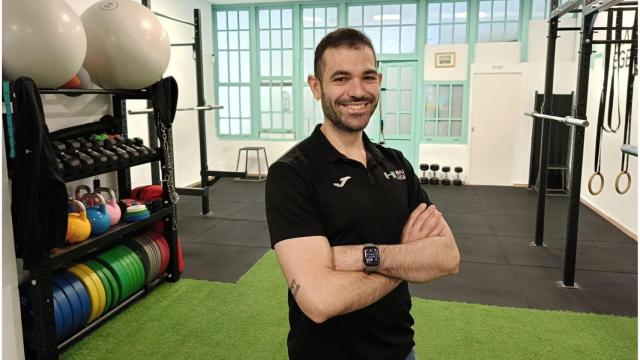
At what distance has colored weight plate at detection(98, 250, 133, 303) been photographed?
311cm

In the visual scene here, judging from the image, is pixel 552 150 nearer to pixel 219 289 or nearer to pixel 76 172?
pixel 219 289

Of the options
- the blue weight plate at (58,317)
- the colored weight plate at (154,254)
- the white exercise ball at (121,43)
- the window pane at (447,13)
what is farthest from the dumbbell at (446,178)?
the blue weight plate at (58,317)

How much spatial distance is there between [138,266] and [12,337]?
0.95 meters

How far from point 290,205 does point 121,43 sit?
2.21 meters

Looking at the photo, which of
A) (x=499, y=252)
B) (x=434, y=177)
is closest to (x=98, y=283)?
(x=499, y=252)

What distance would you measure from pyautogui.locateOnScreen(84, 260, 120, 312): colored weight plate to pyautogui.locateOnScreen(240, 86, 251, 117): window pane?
5.84 meters

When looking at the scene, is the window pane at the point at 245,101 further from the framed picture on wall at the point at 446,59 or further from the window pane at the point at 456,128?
the window pane at the point at 456,128

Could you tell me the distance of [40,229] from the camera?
7.88 feet

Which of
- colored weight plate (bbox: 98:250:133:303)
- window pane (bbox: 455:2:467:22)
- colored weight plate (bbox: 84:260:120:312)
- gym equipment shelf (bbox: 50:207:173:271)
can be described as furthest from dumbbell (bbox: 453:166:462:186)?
colored weight plate (bbox: 84:260:120:312)

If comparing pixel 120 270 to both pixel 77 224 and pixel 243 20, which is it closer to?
pixel 77 224

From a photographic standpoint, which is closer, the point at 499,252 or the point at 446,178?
the point at 499,252

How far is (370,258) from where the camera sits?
1.28 meters

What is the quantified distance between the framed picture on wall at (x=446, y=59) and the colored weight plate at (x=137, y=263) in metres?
5.86

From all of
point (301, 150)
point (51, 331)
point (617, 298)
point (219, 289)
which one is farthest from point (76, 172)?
point (617, 298)
